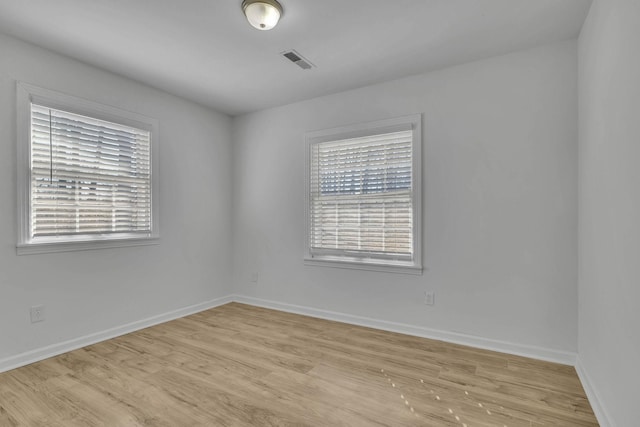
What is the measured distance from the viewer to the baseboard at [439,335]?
2.74 meters

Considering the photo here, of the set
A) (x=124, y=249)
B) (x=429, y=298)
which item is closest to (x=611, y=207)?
(x=429, y=298)

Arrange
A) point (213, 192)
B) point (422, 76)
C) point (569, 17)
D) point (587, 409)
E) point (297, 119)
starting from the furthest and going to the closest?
point (213, 192), point (297, 119), point (422, 76), point (569, 17), point (587, 409)

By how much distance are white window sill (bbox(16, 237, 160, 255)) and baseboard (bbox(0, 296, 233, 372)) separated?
2.66ft

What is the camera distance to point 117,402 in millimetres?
2129

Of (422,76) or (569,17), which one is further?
(422,76)

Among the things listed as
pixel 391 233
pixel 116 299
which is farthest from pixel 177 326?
pixel 391 233

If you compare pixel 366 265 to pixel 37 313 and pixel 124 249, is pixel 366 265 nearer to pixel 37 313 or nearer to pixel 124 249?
pixel 124 249

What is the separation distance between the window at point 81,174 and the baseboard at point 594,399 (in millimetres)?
3983

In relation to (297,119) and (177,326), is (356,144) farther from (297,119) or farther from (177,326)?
(177,326)

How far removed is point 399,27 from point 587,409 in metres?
2.85

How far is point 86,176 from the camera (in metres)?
3.10

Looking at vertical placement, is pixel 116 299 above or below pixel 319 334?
above

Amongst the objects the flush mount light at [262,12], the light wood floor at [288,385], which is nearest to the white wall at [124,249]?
the light wood floor at [288,385]

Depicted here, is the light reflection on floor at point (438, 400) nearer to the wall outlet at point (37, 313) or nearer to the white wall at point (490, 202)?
the white wall at point (490, 202)
